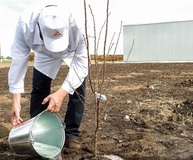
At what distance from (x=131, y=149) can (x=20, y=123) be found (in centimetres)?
110

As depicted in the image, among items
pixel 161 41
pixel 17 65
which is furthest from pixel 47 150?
pixel 161 41

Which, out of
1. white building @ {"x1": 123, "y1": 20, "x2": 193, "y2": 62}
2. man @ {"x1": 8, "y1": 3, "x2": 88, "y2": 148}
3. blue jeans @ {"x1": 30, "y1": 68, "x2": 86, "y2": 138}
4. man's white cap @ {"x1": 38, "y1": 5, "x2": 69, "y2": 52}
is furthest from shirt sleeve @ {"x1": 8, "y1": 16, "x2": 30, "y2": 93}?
white building @ {"x1": 123, "y1": 20, "x2": 193, "y2": 62}

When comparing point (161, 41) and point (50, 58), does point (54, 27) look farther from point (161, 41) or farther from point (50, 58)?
point (161, 41)

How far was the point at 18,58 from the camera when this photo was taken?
2691 mm

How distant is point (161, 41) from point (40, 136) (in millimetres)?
21729

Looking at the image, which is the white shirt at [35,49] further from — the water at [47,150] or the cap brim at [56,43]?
the water at [47,150]

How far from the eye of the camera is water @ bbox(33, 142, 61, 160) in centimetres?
265

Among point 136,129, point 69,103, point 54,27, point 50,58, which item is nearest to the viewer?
point 54,27

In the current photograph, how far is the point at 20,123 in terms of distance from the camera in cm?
281

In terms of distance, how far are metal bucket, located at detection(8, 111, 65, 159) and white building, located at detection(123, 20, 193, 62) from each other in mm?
21164

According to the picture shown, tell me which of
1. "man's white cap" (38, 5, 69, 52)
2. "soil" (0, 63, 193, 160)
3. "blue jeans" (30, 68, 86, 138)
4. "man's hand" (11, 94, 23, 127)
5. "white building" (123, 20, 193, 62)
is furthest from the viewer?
"white building" (123, 20, 193, 62)

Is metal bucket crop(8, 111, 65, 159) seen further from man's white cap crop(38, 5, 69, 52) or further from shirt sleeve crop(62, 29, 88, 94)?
man's white cap crop(38, 5, 69, 52)

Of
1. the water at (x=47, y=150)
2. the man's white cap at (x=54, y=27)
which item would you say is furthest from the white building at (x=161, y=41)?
the man's white cap at (x=54, y=27)

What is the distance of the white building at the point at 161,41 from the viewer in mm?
22891
